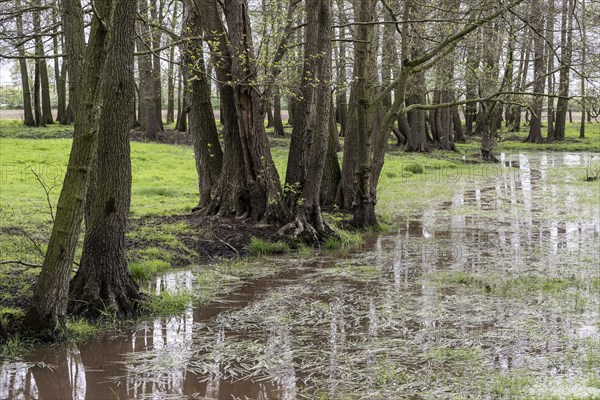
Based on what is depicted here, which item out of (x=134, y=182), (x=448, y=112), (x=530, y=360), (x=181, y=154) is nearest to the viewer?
(x=530, y=360)

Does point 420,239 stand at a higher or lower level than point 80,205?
lower

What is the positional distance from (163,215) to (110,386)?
8.60m

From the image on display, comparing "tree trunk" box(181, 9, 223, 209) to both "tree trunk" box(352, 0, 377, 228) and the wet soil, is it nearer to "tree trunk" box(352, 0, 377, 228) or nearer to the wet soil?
the wet soil

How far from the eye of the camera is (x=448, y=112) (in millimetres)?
35938

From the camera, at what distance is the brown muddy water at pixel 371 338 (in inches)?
236

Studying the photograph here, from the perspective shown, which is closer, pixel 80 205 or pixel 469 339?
pixel 80 205

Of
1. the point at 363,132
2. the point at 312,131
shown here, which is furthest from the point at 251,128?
the point at 363,132

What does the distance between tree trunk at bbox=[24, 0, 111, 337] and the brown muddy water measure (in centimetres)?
35

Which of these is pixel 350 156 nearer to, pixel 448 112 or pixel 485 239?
pixel 485 239

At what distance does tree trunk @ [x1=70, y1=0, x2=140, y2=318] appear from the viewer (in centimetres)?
809

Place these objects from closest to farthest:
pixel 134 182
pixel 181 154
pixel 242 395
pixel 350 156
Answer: pixel 242 395
pixel 350 156
pixel 134 182
pixel 181 154

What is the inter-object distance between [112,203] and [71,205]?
1602 millimetres

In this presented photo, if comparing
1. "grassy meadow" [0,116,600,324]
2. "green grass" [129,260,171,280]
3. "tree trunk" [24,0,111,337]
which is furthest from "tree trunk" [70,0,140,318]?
"green grass" [129,260,171,280]

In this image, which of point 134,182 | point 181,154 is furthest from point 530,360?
point 181,154
